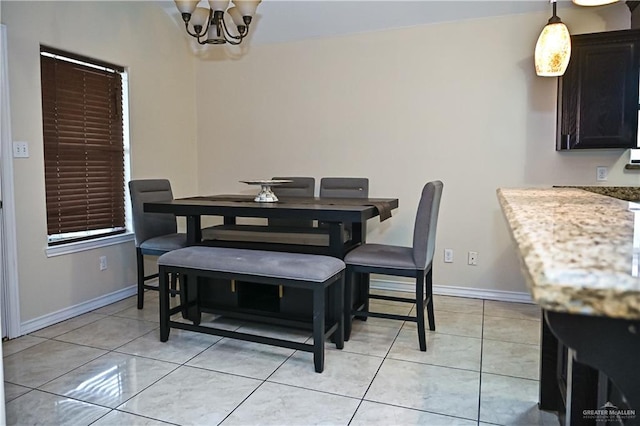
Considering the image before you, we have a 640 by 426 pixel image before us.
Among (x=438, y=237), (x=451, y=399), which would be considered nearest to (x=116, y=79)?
(x=438, y=237)

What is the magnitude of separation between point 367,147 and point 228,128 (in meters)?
1.55

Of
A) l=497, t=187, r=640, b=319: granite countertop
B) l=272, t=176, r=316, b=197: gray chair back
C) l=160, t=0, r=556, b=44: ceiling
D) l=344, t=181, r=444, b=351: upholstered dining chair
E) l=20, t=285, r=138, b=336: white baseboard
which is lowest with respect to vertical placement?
l=20, t=285, r=138, b=336: white baseboard

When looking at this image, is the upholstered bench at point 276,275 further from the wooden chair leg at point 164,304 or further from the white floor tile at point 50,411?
the white floor tile at point 50,411

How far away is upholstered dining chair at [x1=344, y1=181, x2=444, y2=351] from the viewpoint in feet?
9.06

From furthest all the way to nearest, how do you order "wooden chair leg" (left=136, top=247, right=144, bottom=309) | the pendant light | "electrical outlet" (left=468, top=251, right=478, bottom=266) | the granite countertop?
"electrical outlet" (left=468, top=251, right=478, bottom=266) < "wooden chair leg" (left=136, top=247, right=144, bottom=309) < the pendant light < the granite countertop

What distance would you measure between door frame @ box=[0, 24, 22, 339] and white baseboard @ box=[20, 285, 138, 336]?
0.29 feet

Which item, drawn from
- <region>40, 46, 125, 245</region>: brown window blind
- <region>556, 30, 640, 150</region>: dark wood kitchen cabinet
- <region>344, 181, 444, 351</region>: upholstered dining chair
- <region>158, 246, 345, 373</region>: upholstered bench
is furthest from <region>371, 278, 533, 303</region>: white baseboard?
<region>40, 46, 125, 245</region>: brown window blind

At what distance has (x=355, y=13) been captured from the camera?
3982 millimetres

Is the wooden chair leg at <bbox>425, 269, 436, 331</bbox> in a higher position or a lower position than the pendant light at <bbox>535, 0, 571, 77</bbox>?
lower

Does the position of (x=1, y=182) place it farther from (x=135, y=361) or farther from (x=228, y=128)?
(x=228, y=128)

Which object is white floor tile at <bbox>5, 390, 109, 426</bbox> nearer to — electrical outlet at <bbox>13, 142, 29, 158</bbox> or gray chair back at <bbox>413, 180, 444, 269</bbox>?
electrical outlet at <bbox>13, 142, 29, 158</bbox>

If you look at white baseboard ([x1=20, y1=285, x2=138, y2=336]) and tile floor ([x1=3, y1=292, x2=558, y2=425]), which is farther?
white baseboard ([x1=20, y1=285, x2=138, y2=336])

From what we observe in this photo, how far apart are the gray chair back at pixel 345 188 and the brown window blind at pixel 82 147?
1.81m

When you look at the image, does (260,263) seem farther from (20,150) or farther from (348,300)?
(20,150)
